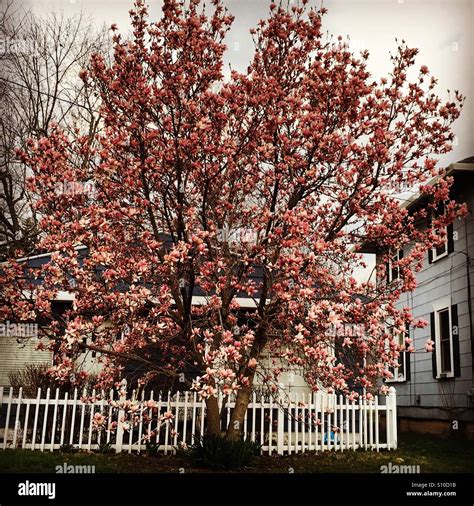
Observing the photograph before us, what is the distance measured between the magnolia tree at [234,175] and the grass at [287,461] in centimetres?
75

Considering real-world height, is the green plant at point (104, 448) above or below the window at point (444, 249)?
below

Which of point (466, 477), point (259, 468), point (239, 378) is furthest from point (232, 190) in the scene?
point (466, 477)

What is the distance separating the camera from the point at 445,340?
334 inches

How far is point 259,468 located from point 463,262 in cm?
466

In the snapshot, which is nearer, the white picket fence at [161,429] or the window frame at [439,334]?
the white picket fence at [161,429]

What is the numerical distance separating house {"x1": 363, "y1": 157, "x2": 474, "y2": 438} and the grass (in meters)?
0.92

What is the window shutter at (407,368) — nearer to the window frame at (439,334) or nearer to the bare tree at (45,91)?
the window frame at (439,334)

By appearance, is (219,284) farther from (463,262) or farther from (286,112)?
(463,262)

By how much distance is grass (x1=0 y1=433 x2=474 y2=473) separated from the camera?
5.37 meters

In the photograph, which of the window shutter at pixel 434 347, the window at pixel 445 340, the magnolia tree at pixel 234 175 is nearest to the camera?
the magnolia tree at pixel 234 175

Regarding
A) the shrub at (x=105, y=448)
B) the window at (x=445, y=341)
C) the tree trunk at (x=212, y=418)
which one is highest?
the window at (x=445, y=341)

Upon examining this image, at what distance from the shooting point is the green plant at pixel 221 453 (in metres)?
5.21

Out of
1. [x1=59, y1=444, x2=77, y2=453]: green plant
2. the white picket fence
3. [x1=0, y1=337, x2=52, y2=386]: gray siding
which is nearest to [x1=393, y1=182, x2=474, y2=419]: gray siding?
the white picket fence

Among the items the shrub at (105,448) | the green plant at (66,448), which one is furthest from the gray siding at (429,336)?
the green plant at (66,448)
